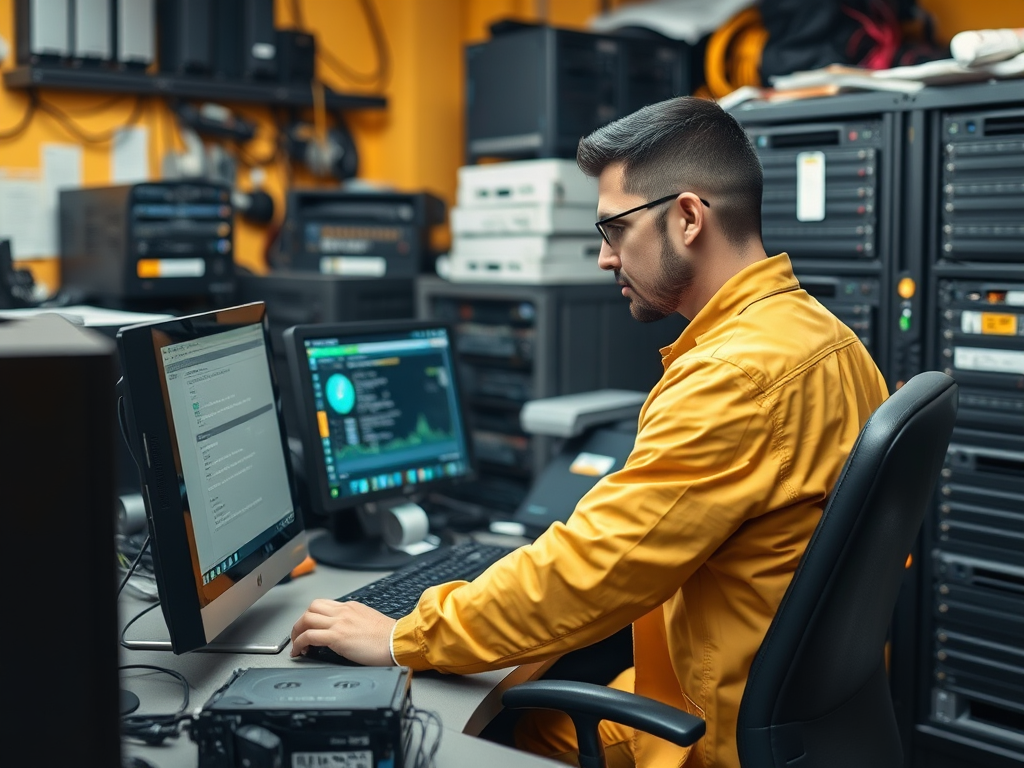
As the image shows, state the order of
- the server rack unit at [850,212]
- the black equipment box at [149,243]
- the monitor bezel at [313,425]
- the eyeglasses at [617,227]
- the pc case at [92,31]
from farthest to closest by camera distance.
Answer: the pc case at [92,31], the black equipment box at [149,243], the server rack unit at [850,212], the monitor bezel at [313,425], the eyeglasses at [617,227]

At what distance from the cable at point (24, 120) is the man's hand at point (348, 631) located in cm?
204

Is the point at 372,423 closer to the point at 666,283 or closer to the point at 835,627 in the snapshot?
the point at 666,283

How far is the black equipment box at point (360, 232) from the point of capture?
291 centimetres

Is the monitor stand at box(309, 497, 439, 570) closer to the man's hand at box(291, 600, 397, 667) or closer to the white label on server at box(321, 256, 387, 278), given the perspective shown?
the man's hand at box(291, 600, 397, 667)

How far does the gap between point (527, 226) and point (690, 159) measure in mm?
1332

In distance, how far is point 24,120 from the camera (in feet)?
9.26

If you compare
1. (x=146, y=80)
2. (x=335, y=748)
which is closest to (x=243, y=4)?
(x=146, y=80)

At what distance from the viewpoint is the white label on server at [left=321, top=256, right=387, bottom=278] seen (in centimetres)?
294

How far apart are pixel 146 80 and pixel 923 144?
6.70 ft

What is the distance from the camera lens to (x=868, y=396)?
1.37 meters

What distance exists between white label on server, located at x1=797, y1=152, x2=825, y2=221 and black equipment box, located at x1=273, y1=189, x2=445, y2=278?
41.4 inches

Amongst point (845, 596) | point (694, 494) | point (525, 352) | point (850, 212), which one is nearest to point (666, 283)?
point (694, 494)

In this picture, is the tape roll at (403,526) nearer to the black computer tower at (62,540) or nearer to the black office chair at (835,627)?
the black office chair at (835,627)

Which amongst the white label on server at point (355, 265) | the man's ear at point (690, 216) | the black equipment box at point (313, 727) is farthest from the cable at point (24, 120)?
the black equipment box at point (313, 727)
